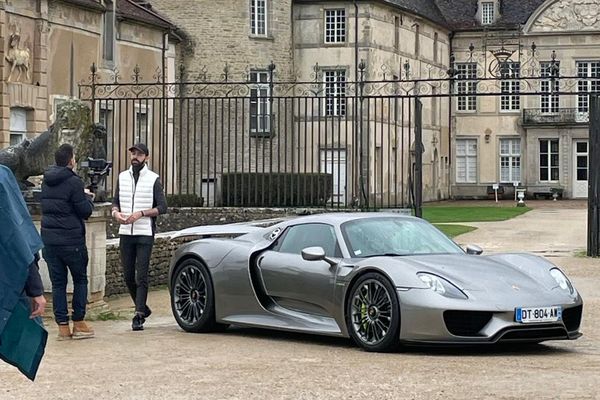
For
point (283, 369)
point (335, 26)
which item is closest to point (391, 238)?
point (283, 369)

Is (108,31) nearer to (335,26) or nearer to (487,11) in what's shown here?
(335,26)

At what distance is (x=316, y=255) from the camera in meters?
11.1

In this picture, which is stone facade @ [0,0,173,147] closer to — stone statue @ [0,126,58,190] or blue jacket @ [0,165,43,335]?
stone statue @ [0,126,58,190]

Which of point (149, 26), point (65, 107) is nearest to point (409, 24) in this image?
point (149, 26)

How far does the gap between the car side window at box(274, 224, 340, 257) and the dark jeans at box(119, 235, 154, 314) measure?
1.58 meters

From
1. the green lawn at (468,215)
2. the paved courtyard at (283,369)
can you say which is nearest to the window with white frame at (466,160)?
the green lawn at (468,215)

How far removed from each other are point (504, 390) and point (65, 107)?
781 centimetres

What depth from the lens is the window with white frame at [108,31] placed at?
1379 inches

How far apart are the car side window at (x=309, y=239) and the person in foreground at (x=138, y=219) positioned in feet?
5.07

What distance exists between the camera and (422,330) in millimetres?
10180

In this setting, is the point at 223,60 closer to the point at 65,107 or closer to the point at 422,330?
the point at 65,107

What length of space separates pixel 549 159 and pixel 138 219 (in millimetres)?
50185

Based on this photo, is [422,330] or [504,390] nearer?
[504,390]

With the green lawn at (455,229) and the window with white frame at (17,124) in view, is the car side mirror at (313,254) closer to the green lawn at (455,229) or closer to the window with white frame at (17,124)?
the green lawn at (455,229)
